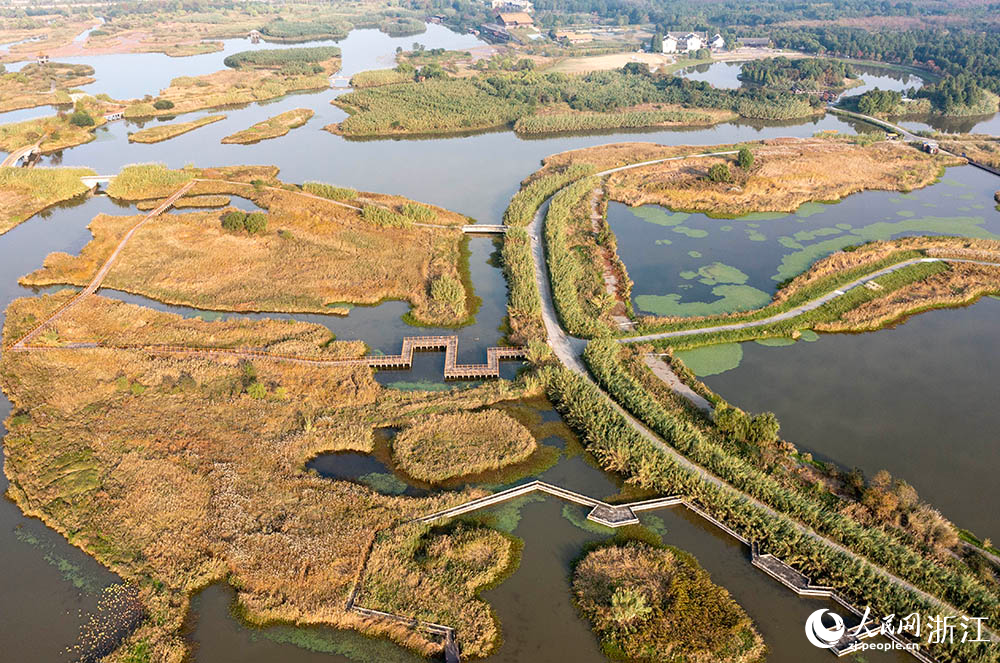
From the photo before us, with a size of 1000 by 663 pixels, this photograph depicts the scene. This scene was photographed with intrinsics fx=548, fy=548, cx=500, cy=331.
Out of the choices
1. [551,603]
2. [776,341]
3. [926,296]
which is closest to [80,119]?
[551,603]

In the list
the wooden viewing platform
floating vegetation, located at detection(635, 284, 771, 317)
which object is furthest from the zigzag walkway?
the wooden viewing platform

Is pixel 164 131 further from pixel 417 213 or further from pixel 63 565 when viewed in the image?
pixel 63 565

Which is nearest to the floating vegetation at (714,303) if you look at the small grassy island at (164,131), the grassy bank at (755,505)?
the grassy bank at (755,505)

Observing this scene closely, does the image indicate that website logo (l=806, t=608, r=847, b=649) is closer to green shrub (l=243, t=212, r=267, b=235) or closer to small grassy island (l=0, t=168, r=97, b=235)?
green shrub (l=243, t=212, r=267, b=235)

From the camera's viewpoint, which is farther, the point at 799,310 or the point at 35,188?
the point at 35,188

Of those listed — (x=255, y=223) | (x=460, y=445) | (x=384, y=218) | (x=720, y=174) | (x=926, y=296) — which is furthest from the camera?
(x=720, y=174)

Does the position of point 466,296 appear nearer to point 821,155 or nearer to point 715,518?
point 715,518
